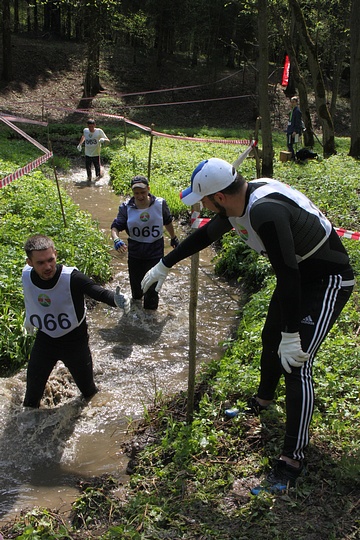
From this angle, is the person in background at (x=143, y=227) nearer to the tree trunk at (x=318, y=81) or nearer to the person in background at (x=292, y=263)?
the person in background at (x=292, y=263)

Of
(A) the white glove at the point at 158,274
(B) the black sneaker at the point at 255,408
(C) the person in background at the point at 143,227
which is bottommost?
(B) the black sneaker at the point at 255,408

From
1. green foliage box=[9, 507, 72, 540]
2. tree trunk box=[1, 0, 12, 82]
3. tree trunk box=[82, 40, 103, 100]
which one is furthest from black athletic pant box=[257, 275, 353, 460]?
tree trunk box=[1, 0, 12, 82]

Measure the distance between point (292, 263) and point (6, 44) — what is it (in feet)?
106

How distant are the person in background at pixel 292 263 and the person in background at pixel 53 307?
1.32 m

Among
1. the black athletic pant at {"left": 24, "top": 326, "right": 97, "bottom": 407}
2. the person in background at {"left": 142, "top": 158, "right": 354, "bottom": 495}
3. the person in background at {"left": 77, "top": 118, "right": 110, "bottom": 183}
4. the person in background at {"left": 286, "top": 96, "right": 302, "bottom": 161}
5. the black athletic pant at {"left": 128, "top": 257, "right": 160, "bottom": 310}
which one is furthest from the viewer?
the person in background at {"left": 286, "top": 96, "right": 302, "bottom": 161}

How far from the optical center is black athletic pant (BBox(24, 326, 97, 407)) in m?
4.46

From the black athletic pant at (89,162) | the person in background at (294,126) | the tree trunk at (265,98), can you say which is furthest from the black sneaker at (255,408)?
the person in background at (294,126)

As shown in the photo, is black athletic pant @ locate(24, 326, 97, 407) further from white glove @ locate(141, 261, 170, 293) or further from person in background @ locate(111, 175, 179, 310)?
person in background @ locate(111, 175, 179, 310)

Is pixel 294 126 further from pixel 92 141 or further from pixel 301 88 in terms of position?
pixel 92 141

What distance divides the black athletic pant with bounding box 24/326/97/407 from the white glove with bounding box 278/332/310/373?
6.53 ft

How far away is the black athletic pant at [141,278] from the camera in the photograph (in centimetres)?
693

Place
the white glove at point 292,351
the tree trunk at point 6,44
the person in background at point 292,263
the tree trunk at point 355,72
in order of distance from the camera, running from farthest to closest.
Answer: the tree trunk at point 6,44, the tree trunk at point 355,72, the white glove at point 292,351, the person in background at point 292,263

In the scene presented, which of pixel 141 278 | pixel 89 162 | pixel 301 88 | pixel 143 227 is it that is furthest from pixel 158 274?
pixel 301 88

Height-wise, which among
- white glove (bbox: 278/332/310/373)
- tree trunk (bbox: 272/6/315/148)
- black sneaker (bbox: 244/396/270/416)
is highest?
tree trunk (bbox: 272/6/315/148)
